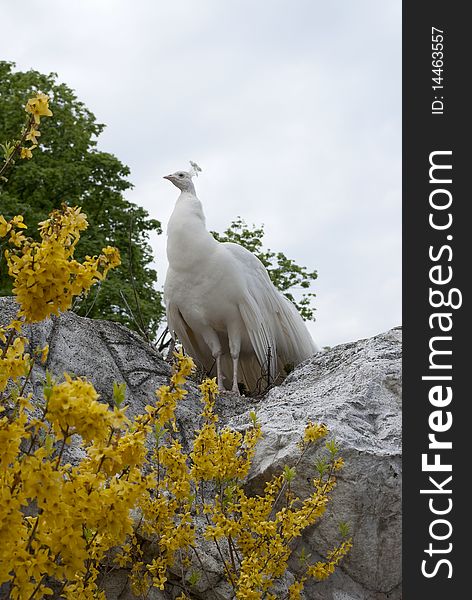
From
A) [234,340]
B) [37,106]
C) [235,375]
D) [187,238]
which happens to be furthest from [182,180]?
[37,106]

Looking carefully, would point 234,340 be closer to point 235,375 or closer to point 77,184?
point 235,375

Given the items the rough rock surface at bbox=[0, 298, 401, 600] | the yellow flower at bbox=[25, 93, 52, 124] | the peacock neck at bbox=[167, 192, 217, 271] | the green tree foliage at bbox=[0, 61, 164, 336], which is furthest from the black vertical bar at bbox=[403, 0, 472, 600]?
the green tree foliage at bbox=[0, 61, 164, 336]

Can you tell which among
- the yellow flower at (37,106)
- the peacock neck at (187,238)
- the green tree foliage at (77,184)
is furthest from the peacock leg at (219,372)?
the green tree foliage at (77,184)

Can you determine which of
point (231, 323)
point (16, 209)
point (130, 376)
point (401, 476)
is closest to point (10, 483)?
point (401, 476)

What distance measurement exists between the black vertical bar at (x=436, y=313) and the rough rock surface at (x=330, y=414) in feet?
0.88

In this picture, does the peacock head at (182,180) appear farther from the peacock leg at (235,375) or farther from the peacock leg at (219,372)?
the peacock leg at (235,375)

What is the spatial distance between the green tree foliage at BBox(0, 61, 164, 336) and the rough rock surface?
980 centimetres

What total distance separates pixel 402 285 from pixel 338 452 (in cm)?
83

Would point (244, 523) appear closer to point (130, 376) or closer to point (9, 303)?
point (130, 376)

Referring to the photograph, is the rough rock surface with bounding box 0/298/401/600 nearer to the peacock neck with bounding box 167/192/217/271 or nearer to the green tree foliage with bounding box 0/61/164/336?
the peacock neck with bounding box 167/192/217/271

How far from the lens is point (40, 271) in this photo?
2.75 m

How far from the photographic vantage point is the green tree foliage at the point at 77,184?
52.4 ft

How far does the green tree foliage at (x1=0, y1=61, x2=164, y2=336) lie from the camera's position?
15961 millimetres

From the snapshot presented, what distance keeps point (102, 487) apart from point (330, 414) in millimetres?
1526
